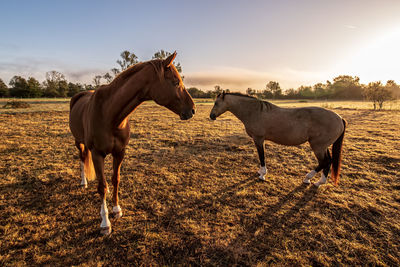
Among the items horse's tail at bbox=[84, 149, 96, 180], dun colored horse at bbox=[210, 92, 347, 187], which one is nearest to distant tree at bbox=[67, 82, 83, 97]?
horse's tail at bbox=[84, 149, 96, 180]

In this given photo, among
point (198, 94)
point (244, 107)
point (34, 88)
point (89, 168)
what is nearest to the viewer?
point (89, 168)

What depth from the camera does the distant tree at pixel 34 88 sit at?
43.2 m

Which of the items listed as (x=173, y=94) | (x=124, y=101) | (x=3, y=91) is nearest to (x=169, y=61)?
(x=173, y=94)

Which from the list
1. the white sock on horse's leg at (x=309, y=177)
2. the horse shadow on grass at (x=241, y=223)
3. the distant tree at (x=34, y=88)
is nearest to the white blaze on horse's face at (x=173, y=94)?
the horse shadow on grass at (x=241, y=223)

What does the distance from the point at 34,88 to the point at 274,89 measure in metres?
86.0

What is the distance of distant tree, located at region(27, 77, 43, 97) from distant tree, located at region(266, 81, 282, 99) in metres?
82.0

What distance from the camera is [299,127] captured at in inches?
137

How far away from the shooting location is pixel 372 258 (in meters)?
1.85

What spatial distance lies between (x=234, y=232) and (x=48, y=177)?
4.01 metres

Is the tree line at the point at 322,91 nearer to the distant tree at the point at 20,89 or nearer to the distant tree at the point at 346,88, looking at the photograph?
the distant tree at the point at 346,88

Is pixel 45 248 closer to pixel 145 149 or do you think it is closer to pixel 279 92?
pixel 145 149

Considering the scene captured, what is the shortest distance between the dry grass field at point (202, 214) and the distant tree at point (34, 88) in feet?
186

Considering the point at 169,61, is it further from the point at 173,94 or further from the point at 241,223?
the point at 241,223

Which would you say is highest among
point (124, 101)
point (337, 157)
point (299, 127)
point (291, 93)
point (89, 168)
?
point (291, 93)
